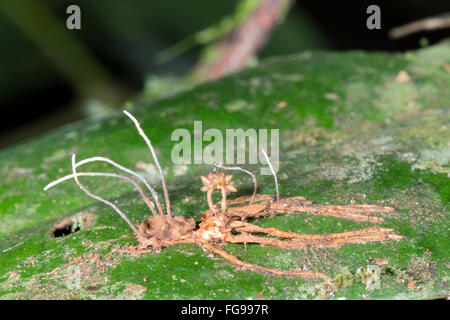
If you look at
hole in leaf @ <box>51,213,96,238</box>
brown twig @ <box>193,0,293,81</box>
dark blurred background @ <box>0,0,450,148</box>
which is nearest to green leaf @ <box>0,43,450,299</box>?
hole in leaf @ <box>51,213,96,238</box>

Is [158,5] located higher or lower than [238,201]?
higher

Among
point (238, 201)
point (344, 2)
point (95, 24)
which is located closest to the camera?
point (238, 201)

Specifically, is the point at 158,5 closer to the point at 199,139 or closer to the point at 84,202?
the point at 199,139

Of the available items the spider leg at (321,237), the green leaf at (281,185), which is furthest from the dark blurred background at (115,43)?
the spider leg at (321,237)

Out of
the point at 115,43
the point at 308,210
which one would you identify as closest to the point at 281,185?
the point at 308,210

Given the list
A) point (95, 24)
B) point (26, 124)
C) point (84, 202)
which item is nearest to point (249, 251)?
point (84, 202)

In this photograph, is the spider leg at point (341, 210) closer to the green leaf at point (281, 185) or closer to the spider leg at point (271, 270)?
the green leaf at point (281, 185)
